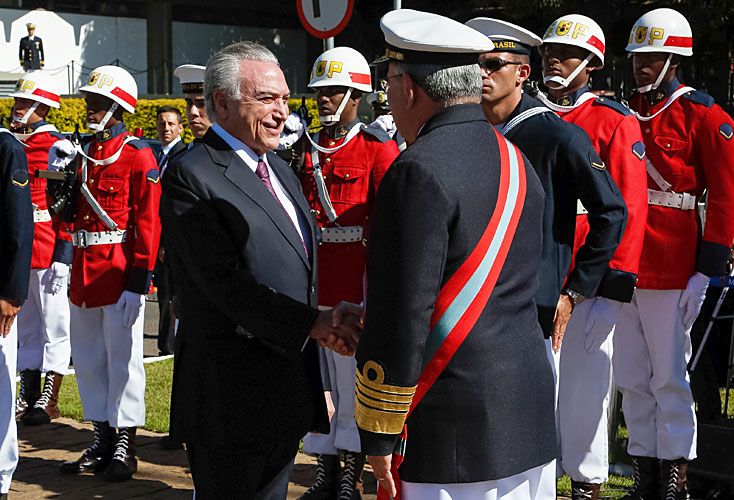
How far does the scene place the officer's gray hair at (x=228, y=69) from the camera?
4.03 meters

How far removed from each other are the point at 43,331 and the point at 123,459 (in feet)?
7.41

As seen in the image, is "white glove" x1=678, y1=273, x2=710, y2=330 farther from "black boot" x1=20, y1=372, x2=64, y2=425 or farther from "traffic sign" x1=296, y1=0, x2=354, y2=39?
"black boot" x1=20, y1=372, x2=64, y2=425

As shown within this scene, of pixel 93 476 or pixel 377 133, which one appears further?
pixel 93 476

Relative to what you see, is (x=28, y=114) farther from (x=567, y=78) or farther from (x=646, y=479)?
(x=646, y=479)

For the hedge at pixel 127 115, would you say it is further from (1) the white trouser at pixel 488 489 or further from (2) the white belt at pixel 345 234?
(1) the white trouser at pixel 488 489

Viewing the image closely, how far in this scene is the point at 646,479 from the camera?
249 inches

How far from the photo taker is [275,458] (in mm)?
4012

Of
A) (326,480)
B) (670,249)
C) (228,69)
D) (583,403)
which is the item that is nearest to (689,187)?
(670,249)

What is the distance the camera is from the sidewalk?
6566 mm

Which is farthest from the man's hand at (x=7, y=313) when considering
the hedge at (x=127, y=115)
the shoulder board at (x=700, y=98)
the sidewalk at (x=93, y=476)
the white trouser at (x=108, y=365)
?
the hedge at (x=127, y=115)

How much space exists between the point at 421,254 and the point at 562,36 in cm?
315

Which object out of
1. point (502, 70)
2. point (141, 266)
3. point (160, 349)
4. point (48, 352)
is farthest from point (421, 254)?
point (160, 349)

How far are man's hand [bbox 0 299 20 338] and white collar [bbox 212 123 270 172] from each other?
78.6 inches

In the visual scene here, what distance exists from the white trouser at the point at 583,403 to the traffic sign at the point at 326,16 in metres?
3.30
